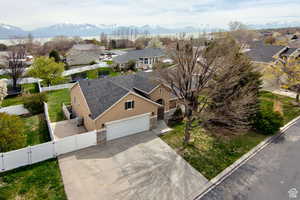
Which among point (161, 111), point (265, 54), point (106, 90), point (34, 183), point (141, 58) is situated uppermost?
point (265, 54)

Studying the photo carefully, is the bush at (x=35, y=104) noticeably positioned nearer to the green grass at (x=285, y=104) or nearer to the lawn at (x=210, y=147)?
the lawn at (x=210, y=147)

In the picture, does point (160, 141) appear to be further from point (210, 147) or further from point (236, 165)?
point (236, 165)

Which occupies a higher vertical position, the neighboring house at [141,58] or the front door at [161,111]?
the neighboring house at [141,58]

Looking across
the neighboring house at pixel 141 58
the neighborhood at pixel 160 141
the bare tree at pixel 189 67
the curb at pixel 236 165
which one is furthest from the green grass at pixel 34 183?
the neighboring house at pixel 141 58

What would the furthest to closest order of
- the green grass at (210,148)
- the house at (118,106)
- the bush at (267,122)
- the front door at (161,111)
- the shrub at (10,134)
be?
the front door at (161,111) → the bush at (267,122) → the house at (118,106) → the green grass at (210,148) → the shrub at (10,134)

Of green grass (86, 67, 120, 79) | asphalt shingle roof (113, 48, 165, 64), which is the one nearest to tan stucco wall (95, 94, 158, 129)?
green grass (86, 67, 120, 79)

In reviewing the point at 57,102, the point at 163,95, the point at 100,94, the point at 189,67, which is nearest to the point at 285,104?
the point at 163,95

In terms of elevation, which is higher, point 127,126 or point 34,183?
point 127,126

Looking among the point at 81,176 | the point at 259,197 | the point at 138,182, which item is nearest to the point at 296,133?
the point at 259,197
